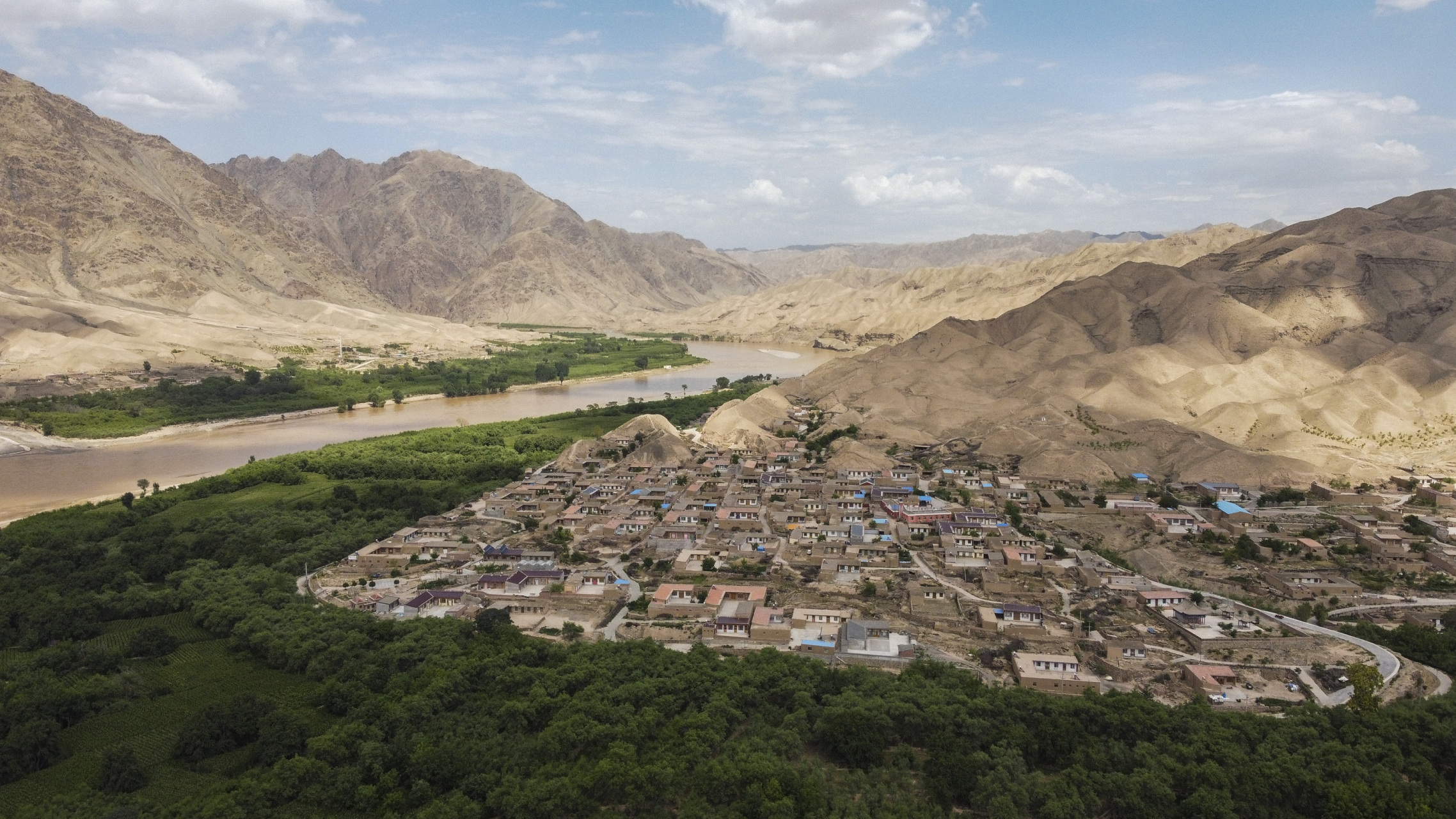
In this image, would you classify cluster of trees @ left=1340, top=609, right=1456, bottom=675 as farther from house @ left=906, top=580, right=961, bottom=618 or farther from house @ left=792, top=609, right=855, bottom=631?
house @ left=792, top=609, right=855, bottom=631

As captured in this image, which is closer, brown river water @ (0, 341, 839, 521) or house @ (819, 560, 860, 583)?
house @ (819, 560, 860, 583)

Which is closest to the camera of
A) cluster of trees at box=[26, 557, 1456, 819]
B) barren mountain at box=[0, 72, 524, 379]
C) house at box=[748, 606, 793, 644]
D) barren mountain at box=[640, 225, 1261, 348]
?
cluster of trees at box=[26, 557, 1456, 819]

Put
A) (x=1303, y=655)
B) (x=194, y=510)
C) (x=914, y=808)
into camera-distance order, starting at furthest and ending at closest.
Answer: (x=194, y=510) → (x=1303, y=655) → (x=914, y=808)

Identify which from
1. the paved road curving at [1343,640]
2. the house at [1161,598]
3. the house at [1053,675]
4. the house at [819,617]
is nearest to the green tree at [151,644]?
the house at [819,617]

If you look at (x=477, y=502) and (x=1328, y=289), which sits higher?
(x=1328, y=289)

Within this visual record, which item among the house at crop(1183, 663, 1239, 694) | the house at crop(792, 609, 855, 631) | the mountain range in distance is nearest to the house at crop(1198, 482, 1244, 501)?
the mountain range in distance

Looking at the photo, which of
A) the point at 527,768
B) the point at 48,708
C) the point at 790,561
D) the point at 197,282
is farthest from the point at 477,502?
the point at 197,282

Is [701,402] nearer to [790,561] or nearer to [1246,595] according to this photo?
[790,561]
